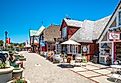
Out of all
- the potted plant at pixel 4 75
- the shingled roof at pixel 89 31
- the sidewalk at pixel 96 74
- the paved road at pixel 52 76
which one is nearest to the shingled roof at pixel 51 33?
the shingled roof at pixel 89 31

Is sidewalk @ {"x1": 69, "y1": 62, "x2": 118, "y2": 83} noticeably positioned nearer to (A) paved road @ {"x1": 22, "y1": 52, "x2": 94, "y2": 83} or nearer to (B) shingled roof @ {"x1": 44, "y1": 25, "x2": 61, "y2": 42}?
(A) paved road @ {"x1": 22, "y1": 52, "x2": 94, "y2": 83}

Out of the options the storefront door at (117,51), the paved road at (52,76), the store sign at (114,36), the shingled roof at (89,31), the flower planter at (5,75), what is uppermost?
the shingled roof at (89,31)

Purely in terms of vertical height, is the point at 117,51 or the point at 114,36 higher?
the point at 114,36

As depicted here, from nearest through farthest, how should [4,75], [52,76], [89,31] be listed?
[4,75] → [52,76] → [89,31]

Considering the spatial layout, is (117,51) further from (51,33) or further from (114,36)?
(51,33)

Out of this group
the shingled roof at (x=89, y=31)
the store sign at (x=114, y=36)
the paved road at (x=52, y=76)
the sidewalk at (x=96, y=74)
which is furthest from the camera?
the shingled roof at (x=89, y=31)

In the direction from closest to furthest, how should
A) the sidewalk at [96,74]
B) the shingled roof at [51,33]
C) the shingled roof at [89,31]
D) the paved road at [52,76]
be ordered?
the paved road at [52,76] → the sidewalk at [96,74] → the shingled roof at [89,31] → the shingled roof at [51,33]

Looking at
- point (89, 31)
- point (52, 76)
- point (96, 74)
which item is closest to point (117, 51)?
point (96, 74)

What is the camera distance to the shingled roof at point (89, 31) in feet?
76.5

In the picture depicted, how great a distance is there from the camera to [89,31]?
2508 cm

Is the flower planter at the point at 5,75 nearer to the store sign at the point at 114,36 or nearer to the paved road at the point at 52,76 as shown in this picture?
the paved road at the point at 52,76

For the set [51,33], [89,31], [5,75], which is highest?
[51,33]

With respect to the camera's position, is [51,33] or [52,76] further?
[51,33]

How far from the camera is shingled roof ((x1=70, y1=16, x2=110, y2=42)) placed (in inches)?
918
